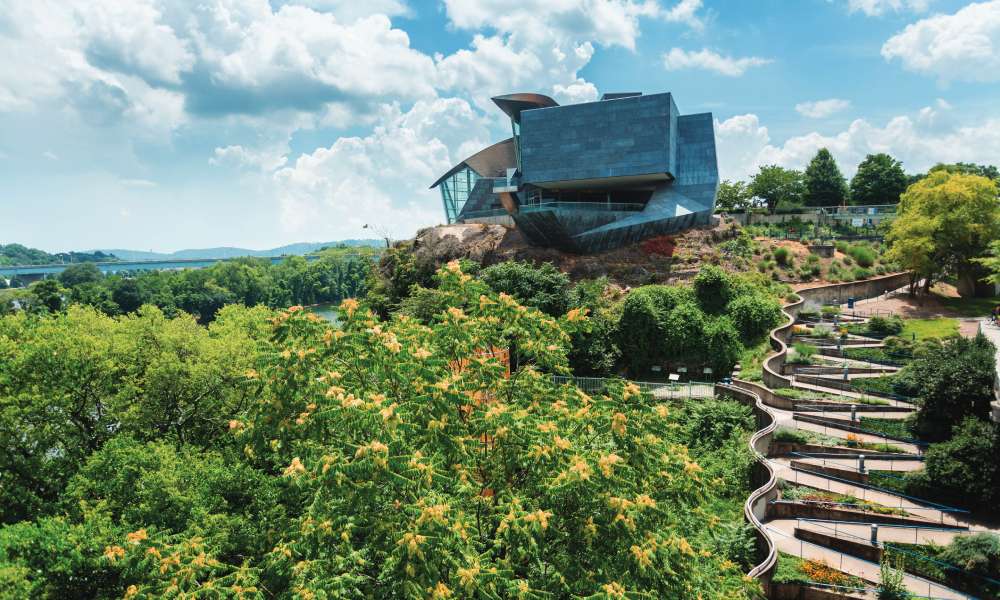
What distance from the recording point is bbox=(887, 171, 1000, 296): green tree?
128 feet

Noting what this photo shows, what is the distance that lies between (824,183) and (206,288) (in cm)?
11391

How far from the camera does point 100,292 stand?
106 metres

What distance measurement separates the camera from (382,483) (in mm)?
9133

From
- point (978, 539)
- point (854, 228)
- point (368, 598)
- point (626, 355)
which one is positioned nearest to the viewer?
point (368, 598)

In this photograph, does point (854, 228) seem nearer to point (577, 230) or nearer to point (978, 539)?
point (577, 230)

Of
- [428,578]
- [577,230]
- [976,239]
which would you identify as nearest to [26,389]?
[428,578]

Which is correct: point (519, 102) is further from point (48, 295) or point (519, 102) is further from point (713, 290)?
point (48, 295)

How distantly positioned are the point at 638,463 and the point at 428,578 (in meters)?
4.29

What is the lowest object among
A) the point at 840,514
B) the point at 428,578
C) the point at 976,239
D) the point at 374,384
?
the point at 840,514

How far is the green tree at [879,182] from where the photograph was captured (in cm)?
7431

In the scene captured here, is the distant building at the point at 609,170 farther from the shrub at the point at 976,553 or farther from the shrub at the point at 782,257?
the shrub at the point at 976,553

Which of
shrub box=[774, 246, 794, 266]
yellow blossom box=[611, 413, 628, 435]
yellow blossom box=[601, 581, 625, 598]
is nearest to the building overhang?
shrub box=[774, 246, 794, 266]

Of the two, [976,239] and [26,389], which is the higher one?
[976,239]

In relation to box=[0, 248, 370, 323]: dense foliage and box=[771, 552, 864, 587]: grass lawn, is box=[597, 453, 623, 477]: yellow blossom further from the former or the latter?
box=[0, 248, 370, 323]: dense foliage
